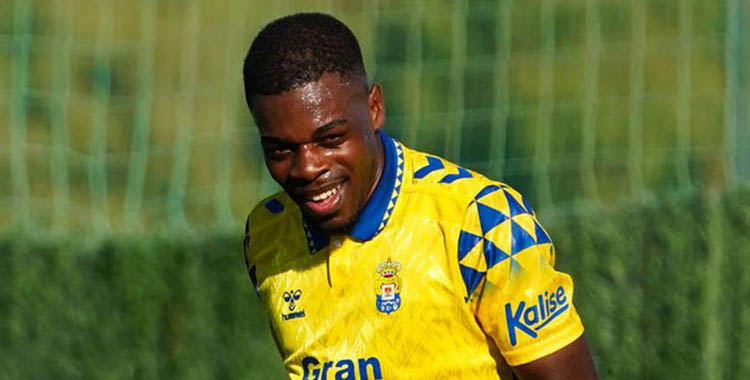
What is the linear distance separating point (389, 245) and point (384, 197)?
0.12 m

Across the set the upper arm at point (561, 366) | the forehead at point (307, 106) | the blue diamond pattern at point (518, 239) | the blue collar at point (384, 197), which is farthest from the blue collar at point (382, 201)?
the upper arm at point (561, 366)

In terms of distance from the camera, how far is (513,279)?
398cm

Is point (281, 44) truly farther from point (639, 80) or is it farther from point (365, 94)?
point (639, 80)

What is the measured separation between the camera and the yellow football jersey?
13.1ft

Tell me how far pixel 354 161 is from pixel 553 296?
1.89ft

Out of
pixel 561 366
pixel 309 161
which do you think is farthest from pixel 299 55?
pixel 561 366

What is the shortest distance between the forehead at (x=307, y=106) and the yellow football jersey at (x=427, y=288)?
258 millimetres

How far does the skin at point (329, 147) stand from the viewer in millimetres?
4008

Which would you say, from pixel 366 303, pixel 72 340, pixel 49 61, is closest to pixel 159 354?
pixel 72 340

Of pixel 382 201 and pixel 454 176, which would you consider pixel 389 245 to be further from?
pixel 454 176

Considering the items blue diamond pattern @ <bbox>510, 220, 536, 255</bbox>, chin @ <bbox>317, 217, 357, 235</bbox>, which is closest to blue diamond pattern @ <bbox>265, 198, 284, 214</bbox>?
chin @ <bbox>317, 217, 357, 235</bbox>

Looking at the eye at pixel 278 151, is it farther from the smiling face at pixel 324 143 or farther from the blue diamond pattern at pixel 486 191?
the blue diamond pattern at pixel 486 191

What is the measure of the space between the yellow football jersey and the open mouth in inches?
4.6

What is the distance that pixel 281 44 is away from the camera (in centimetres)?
409
